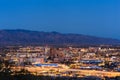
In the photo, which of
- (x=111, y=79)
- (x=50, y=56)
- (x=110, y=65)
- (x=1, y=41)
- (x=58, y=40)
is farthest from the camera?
(x=58, y=40)

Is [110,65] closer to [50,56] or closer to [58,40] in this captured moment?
[50,56]

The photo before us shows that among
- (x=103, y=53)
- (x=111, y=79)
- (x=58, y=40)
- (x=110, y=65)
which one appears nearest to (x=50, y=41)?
(x=58, y=40)

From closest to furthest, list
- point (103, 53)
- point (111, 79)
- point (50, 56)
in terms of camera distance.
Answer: point (111, 79), point (50, 56), point (103, 53)

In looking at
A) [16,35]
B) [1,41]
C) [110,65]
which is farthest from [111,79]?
[16,35]

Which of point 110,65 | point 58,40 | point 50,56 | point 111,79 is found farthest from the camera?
point 58,40

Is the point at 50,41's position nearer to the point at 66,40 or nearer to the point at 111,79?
the point at 66,40

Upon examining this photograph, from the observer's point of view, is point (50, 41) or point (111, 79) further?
point (50, 41)
